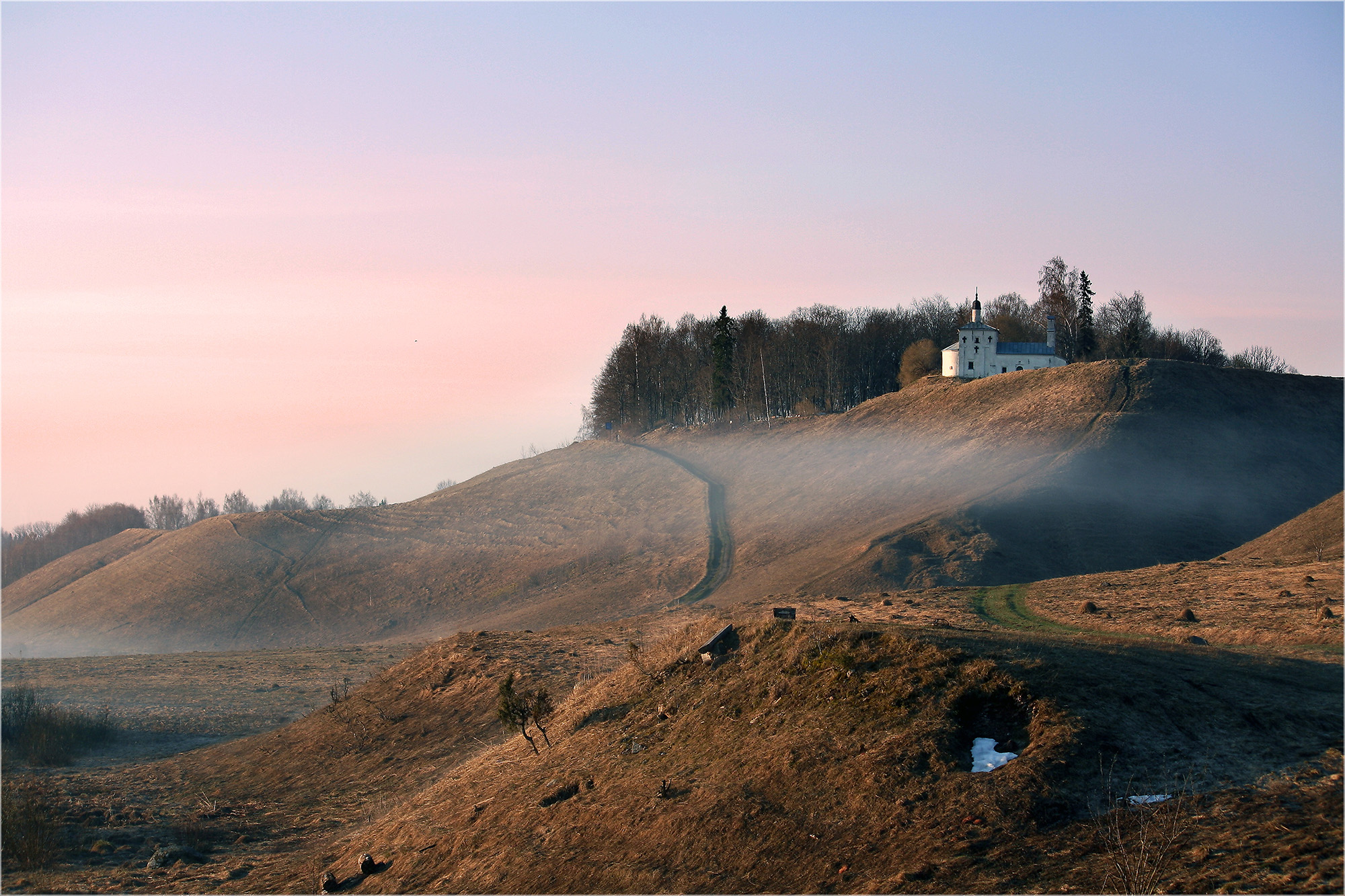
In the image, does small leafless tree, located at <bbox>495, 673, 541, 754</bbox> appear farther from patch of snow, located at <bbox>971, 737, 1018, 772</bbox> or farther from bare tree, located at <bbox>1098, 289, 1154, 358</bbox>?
bare tree, located at <bbox>1098, 289, 1154, 358</bbox>

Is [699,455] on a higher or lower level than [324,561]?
higher

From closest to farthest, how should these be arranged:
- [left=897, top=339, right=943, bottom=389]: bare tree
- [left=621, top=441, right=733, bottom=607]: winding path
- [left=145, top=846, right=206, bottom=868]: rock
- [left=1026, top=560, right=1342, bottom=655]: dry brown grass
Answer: [left=145, top=846, right=206, bottom=868]: rock < [left=1026, top=560, right=1342, bottom=655]: dry brown grass < [left=621, top=441, right=733, bottom=607]: winding path < [left=897, top=339, right=943, bottom=389]: bare tree

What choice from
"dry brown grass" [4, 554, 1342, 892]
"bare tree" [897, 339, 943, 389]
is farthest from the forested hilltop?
"dry brown grass" [4, 554, 1342, 892]

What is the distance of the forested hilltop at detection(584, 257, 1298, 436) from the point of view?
103 m

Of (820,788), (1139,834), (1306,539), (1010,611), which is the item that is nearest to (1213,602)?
(1010,611)

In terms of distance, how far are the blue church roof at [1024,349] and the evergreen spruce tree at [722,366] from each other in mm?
29527

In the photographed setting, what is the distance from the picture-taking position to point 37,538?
141750mm

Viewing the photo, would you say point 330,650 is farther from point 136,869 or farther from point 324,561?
point 136,869

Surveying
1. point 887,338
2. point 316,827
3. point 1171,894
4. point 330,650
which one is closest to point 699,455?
point 887,338

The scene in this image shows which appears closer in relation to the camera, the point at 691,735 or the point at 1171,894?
the point at 1171,894

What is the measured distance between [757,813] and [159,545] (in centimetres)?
9070

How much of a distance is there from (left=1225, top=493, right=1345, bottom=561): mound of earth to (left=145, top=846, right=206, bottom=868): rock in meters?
35.2

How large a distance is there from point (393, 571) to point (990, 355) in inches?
2440

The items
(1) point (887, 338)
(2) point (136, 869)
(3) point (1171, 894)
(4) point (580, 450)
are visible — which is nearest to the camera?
(3) point (1171, 894)
